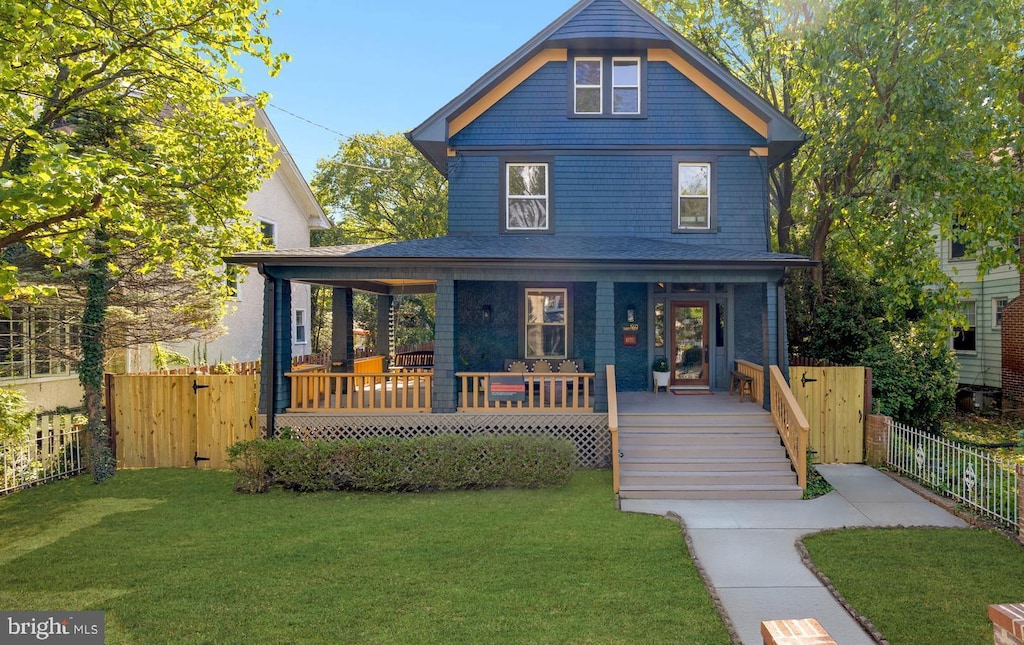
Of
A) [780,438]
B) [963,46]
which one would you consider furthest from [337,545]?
[963,46]

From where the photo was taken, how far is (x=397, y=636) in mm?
4738

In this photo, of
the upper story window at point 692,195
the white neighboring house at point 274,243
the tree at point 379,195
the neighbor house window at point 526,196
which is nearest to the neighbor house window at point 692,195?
the upper story window at point 692,195

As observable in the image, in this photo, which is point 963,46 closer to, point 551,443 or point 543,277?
point 543,277

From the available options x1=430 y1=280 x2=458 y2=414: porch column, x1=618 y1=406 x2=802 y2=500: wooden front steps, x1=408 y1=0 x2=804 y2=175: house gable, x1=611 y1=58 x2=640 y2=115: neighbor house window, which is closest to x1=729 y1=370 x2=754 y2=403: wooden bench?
x1=618 y1=406 x2=802 y2=500: wooden front steps

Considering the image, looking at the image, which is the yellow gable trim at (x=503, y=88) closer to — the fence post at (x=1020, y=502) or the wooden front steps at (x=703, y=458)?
the wooden front steps at (x=703, y=458)

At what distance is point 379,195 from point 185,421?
2194 centimetres

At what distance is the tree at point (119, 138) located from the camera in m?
6.54

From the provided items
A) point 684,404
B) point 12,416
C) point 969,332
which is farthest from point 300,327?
point 969,332

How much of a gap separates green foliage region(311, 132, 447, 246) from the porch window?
16937mm

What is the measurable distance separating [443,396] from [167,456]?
5627mm

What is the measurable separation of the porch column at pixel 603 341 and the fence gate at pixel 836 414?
3.91 meters

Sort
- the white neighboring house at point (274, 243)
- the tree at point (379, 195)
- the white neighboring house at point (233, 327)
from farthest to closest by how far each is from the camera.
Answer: the tree at point (379, 195) → the white neighboring house at point (274, 243) → the white neighboring house at point (233, 327)

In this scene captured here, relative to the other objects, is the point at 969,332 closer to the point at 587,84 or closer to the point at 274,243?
the point at 587,84

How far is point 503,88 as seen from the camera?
13.3 m
